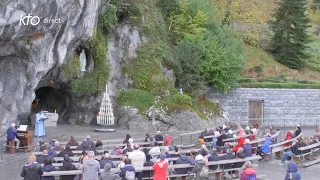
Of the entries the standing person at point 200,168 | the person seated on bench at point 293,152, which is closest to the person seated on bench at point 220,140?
the person seated on bench at point 293,152

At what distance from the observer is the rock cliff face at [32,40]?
804 inches

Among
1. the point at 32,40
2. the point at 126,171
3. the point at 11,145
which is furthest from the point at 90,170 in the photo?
the point at 32,40

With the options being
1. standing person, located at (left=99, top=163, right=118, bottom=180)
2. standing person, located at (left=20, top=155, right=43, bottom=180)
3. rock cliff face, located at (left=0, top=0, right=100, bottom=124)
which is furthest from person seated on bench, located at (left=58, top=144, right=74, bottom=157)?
rock cliff face, located at (left=0, top=0, right=100, bottom=124)

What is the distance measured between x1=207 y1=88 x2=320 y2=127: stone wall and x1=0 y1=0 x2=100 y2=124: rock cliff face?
40.6ft

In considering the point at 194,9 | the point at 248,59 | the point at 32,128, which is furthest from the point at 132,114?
the point at 248,59

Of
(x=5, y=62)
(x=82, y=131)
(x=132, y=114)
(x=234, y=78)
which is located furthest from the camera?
(x=234, y=78)

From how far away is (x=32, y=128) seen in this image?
90.8 ft

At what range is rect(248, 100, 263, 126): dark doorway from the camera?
119ft

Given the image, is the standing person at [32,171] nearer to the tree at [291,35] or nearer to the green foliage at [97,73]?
the green foliage at [97,73]

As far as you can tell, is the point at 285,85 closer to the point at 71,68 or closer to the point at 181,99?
the point at 181,99

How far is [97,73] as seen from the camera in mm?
29984

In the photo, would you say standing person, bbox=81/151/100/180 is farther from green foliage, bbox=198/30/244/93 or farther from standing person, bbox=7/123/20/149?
green foliage, bbox=198/30/244/93

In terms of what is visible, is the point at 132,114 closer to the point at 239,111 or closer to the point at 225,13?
the point at 239,111

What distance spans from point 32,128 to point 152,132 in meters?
6.41
